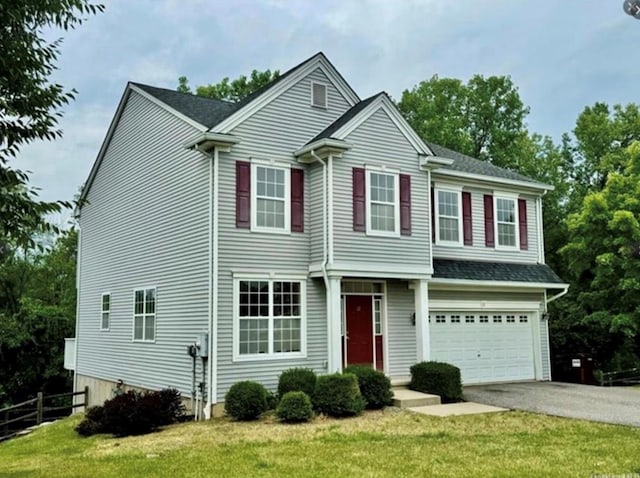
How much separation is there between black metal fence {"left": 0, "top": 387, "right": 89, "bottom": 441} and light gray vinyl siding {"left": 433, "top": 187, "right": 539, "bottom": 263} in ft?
40.2

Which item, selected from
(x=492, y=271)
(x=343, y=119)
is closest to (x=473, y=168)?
(x=492, y=271)

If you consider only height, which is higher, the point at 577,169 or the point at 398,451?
the point at 577,169

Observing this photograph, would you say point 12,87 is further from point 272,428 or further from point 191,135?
point 191,135

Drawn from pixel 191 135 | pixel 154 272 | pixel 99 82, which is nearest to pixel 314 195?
pixel 191 135

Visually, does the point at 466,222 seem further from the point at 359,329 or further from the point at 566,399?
the point at 566,399

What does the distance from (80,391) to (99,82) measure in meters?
10.5

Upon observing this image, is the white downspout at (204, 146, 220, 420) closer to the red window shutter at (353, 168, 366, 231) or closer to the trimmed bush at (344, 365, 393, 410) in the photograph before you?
the trimmed bush at (344, 365, 393, 410)

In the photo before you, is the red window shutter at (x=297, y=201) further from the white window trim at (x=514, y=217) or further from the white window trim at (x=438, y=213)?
the white window trim at (x=514, y=217)

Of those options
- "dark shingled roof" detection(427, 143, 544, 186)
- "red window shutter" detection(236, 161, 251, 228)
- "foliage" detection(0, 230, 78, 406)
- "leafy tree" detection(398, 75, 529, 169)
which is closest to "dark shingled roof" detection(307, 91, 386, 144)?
"red window shutter" detection(236, 161, 251, 228)

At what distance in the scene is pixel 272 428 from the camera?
10.9m

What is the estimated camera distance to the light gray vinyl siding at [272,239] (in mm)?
12930

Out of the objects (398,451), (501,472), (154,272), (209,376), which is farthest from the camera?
(154,272)

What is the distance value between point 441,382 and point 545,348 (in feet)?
20.9

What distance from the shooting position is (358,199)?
14234 millimetres
